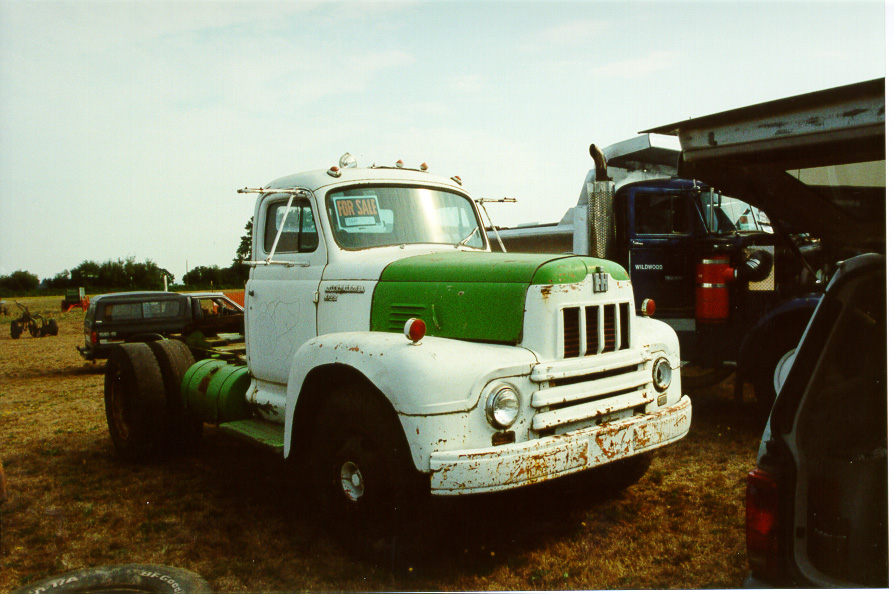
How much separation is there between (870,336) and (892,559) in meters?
0.76

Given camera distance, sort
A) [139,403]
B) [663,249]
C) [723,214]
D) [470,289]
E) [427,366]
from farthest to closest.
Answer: [663,249] → [723,214] → [139,403] → [470,289] → [427,366]

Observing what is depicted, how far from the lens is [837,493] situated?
78.4 inches

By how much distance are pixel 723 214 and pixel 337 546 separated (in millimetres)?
5392

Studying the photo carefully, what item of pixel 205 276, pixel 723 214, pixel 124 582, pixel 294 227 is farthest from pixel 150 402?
pixel 723 214

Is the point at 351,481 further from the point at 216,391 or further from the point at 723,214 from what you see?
the point at 723,214

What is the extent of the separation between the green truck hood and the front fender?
150 millimetres

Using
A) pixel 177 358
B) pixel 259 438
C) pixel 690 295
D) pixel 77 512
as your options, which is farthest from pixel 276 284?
pixel 690 295

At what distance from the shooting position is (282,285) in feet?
14.7

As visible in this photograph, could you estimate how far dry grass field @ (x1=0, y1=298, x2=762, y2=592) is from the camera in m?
3.26

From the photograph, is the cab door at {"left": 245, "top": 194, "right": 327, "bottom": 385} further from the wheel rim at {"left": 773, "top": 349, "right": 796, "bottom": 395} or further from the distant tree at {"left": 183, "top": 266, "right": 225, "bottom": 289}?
the wheel rim at {"left": 773, "top": 349, "right": 796, "bottom": 395}

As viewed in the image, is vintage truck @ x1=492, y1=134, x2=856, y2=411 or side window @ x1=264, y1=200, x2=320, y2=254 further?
vintage truck @ x1=492, y1=134, x2=856, y2=411

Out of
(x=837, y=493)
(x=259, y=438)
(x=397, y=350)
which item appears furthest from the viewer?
(x=259, y=438)

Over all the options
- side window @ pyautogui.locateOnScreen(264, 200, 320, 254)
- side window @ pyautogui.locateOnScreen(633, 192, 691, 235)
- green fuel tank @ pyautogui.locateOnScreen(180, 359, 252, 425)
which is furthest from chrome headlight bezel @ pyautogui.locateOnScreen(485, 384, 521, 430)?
side window @ pyautogui.locateOnScreen(633, 192, 691, 235)

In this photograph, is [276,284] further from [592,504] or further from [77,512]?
[592,504]
